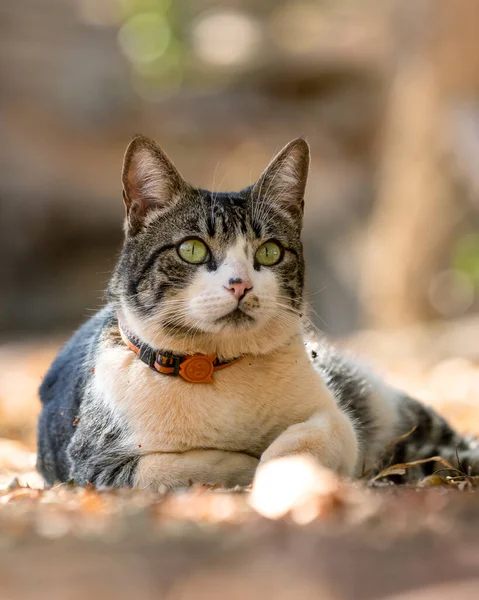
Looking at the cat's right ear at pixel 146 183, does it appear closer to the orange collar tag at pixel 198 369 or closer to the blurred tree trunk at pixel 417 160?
the orange collar tag at pixel 198 369

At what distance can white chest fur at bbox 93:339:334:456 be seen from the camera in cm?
281

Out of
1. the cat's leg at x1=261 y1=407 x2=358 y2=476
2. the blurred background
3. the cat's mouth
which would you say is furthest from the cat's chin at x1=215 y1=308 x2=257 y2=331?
the blurred background

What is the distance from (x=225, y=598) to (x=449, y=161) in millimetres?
7840

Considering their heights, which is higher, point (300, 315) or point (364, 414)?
point (300, 315)

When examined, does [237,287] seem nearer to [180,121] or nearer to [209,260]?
[209,260]

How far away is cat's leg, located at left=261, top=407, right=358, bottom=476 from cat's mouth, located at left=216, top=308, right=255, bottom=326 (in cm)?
43

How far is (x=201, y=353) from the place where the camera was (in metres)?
2.90

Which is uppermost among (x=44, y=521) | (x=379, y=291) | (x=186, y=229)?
(x=379, y=291)

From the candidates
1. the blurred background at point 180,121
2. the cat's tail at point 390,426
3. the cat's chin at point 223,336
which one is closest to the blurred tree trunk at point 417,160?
the blurred background at point 180,121

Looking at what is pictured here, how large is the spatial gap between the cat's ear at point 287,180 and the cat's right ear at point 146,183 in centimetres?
35

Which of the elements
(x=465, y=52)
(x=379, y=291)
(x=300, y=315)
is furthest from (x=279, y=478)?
(x=379, y=291)

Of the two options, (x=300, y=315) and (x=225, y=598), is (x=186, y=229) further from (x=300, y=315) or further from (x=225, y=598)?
(x=225, y=598)

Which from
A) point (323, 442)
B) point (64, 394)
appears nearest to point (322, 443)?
point (323, 442)

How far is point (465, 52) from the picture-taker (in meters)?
8.09
